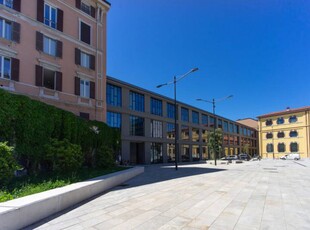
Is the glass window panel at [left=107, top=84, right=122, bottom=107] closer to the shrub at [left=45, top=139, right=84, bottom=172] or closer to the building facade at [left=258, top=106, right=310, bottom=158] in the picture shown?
the shrub at [left=45, top=139, right=84, bottom=172]

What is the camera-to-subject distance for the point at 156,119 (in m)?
37.7

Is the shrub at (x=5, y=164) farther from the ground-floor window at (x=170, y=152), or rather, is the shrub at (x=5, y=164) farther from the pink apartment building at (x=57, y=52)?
the ground-floor window at (x=170, y=152)

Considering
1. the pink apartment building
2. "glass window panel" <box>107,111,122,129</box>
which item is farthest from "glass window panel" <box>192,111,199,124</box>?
the pink apartment building

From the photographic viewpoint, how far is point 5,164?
7.84 meters

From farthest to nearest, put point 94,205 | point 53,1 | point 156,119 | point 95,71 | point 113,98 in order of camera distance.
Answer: point 156,119, point 113,98, point 95,71, point 53,1, point 94,205

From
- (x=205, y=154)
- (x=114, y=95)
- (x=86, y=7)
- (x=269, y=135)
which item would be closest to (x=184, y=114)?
(x=205, y=154)

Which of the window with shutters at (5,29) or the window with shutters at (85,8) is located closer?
the window with shutters at (5,29)

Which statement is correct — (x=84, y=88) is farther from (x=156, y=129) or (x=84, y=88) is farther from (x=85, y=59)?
(x=156, y=129)

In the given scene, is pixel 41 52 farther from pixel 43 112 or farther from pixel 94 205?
pixel 94 205

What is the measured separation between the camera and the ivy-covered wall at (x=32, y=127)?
9.80 meters

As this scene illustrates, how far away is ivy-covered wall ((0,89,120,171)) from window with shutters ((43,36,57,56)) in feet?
26.4

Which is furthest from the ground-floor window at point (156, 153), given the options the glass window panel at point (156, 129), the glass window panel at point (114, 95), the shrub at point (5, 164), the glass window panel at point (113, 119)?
the shrub at point (5, 164)

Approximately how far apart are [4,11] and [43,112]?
31.9 ft

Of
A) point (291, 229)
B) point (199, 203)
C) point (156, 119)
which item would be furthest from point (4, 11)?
point (156, 119)
